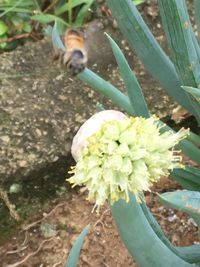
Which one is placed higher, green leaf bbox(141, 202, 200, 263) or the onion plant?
the onion plant

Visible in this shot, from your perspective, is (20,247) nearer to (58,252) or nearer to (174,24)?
(58,252)

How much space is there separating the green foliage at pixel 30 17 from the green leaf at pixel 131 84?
0.96 metres

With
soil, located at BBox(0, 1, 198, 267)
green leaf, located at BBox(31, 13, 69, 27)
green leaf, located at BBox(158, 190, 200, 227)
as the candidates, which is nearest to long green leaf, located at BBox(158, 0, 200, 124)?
green leaf, located at BBox(158, 190, 200, 227)

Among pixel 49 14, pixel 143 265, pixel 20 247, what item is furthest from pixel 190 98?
pixel 49 14

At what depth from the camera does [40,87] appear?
1.94m

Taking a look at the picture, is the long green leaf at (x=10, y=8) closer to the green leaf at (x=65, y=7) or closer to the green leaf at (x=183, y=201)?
the green leaf at (x=65, y=7)

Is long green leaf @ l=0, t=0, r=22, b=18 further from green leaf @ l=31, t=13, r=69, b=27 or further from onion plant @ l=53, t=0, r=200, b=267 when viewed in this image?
onion plant @ l=53, t=0, r=200, b=267

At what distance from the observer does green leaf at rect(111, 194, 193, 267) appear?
0.95 m

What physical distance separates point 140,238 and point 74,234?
89 cm

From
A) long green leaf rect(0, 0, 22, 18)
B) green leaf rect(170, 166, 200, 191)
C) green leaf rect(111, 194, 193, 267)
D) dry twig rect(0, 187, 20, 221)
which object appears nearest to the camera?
green leaf rect(111, 194, 193, 267)

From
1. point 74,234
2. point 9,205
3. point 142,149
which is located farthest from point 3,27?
point 142,149

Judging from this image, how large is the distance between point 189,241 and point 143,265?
771 mm

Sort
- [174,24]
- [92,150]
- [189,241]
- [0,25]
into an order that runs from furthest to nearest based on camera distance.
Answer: [0,25] < [189,241] < [174,24] < [92,150]

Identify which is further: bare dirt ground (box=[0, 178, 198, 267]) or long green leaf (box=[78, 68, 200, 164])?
bare dirt ground (box=[0, 178, 198, 267])
